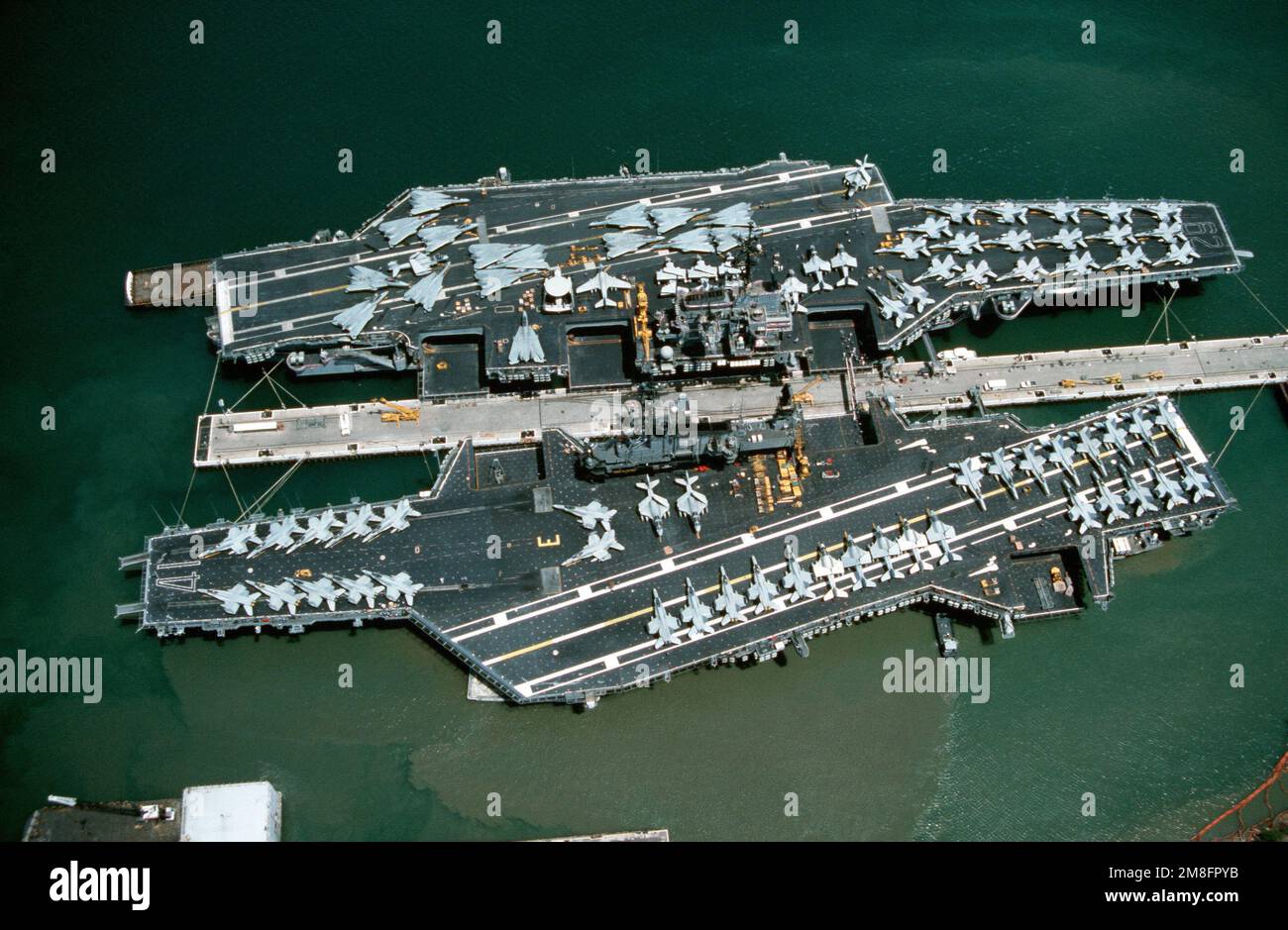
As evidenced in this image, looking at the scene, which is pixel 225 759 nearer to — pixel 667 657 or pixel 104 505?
pixel 104 505

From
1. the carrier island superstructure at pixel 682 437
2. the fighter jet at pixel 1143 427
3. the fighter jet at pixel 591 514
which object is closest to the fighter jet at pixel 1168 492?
the carrier island superstructure at pixel 682 437

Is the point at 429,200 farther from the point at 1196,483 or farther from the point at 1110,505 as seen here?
the point at 1196,483

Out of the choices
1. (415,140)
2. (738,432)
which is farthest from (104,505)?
(738,432)

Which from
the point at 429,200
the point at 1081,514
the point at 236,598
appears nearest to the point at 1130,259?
the point at 1081,514

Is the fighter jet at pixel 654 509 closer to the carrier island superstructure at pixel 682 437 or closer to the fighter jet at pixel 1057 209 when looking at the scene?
the carrier island superstructure at pixel 682 437

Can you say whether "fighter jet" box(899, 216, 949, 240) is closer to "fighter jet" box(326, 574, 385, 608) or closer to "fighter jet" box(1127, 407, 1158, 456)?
"fighter jet" box(1127, 407, 1158, 456)
